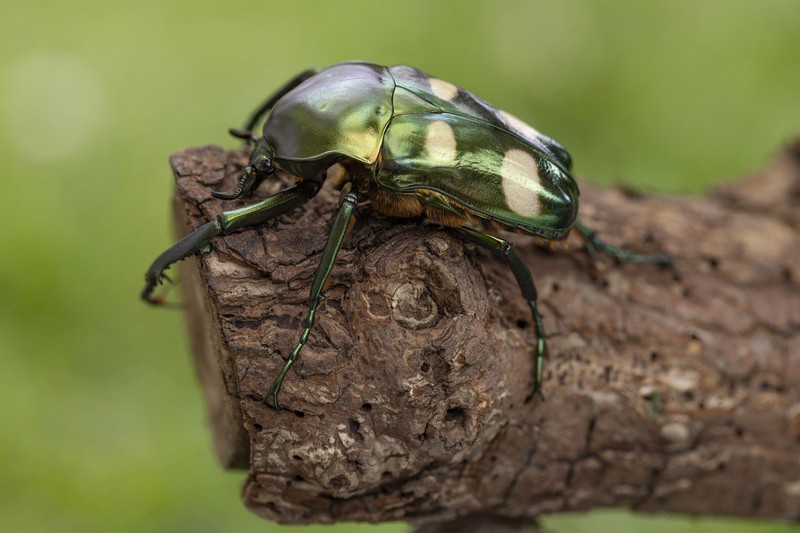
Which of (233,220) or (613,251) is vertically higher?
(613,251)

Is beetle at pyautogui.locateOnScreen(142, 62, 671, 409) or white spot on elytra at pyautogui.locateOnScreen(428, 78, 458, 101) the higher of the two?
white spot on elytra at pyautogui.locateOnScreen(428, 78, 458, 101)

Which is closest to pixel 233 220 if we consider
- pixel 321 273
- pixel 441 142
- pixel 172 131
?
pixel 321 273

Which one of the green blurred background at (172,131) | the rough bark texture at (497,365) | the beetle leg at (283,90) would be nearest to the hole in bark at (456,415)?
the rough bark texture at (497,365)

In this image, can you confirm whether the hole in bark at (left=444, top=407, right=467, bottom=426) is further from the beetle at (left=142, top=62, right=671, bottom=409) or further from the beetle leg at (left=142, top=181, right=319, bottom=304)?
the beetle leg at (left=142, top=181, right=319, bottom=304)

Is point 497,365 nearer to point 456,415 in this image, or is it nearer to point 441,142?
point 456,415

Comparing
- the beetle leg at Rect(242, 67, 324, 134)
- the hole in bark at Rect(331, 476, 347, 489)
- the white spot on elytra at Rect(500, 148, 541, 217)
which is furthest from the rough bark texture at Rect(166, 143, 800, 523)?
the white spot on elytra at Rect(500, 148, 541, 217)

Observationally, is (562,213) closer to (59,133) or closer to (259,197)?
(259,197)
